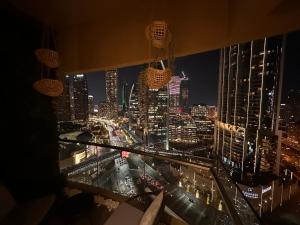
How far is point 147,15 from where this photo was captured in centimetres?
275

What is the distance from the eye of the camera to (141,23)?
111 inches

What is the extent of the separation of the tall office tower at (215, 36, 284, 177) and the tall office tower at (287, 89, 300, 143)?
825 mm

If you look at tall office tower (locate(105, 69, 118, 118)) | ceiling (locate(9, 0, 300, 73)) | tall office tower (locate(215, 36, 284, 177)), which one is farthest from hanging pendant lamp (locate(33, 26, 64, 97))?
tall office tower (locate(105, 69, 118, 118))

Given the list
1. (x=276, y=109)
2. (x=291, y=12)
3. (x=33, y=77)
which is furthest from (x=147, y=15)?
(x=276, y=109)

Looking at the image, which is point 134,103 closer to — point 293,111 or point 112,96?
point 293,111

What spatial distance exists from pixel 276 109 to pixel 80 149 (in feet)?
50.7

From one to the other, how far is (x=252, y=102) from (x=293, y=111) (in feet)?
9.18

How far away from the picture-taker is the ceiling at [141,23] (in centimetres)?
211

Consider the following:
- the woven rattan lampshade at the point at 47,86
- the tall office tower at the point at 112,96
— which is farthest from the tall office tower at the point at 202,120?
the woven rattan lampshade at the point at 47,86

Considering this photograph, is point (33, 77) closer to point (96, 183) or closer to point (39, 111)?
point (39, 111)

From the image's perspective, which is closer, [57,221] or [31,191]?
[57,221]

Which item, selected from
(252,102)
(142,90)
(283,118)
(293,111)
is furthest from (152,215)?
(283,118)

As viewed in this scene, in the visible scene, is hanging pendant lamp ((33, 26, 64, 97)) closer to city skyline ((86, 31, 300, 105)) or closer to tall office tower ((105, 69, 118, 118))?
city skyline ((86, 31, 300, 105))

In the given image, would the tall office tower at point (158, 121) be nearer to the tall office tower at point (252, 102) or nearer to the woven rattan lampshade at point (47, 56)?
the tall office tower at point (252, 102)
